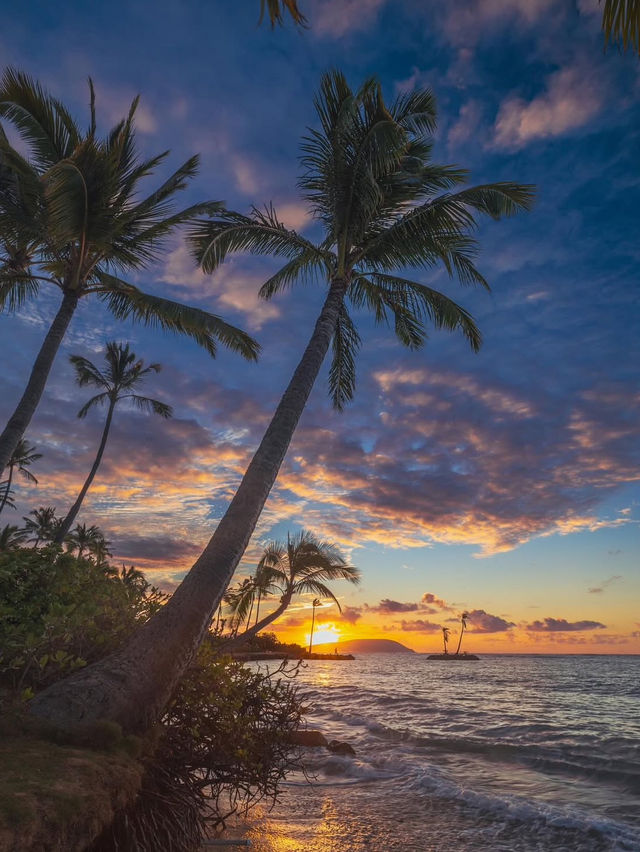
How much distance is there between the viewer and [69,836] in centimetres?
262

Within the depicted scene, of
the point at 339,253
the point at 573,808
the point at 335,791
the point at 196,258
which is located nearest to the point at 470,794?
the point at 573,808

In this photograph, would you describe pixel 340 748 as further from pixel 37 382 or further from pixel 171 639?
pixel 37 382

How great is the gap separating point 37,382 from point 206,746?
851 centimetres

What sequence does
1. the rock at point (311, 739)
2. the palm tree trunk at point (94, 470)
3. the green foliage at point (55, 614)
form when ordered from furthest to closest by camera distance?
1. the palm tree trunk at point (94, 470)
2. the rock at point (311, 739)
3. the green foliage at point (55, 614)

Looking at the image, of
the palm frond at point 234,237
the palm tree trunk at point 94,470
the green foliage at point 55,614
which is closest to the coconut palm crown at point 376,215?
the palm frond at point 234,237

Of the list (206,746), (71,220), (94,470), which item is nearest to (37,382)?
(71,220)

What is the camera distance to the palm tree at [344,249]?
→ 493cm

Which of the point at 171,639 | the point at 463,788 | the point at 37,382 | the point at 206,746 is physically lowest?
the point at 463,788

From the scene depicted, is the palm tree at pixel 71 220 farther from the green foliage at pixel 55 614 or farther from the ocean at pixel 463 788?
the ocean at pixel 463 788

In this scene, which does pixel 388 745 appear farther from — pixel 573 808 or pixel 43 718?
pixel 43 718

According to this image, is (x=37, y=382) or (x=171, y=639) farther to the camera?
(x=37, y=382)

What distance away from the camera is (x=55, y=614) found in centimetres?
459

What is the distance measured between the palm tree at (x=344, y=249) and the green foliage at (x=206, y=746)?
0.53 meters

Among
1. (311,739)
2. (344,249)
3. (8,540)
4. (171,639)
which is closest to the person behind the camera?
(171,639)
